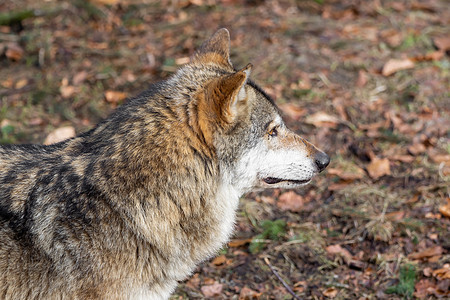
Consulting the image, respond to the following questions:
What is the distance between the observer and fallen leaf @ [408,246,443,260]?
4854mm

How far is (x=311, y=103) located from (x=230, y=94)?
4.00 m

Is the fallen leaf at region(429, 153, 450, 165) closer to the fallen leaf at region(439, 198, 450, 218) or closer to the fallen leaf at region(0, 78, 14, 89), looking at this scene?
the fallen leaf at region(439, 198, 450, 218)

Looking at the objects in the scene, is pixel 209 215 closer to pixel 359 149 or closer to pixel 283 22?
pixel 359 149

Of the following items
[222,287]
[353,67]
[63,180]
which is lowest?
[222,287]

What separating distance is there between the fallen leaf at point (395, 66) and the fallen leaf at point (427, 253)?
11.1 ft

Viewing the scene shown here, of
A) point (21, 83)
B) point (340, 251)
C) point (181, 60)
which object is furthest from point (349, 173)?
point (21, 83)

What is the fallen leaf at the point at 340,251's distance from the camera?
16.5 feet

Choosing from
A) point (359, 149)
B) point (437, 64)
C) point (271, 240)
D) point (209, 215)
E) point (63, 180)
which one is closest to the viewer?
point (63, 180)

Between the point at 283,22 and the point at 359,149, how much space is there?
3.31 metres

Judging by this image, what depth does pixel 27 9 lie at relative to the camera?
916cm

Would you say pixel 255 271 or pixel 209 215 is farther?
pixel 255 271

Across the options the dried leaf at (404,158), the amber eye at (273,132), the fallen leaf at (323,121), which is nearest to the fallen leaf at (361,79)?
the fallen leaf at (323,121)

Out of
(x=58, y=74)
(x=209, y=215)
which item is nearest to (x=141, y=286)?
(x=209, y=215)

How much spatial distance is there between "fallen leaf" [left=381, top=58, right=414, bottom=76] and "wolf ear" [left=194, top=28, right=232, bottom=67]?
12.9ft
